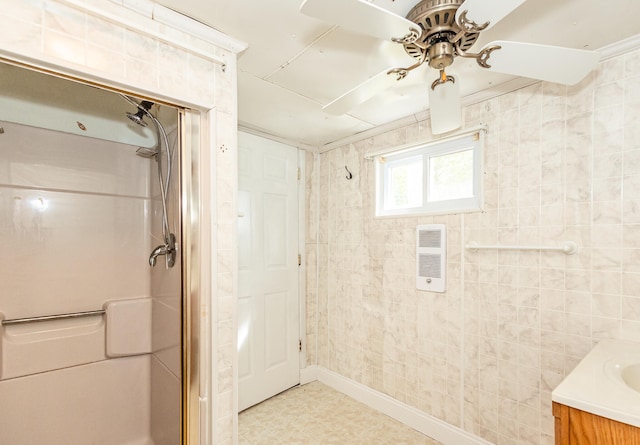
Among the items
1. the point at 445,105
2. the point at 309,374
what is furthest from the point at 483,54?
the point at 309,374

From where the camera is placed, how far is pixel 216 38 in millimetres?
1404

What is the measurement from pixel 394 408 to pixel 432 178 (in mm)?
1782

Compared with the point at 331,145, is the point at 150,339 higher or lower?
lower

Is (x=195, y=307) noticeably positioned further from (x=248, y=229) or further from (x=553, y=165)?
(x=553, y=165)

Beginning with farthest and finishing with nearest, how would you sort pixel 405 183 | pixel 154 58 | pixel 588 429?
pixel 405 183
pixel 154 58
pixel 588 429

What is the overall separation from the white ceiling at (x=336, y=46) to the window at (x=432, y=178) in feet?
1.03

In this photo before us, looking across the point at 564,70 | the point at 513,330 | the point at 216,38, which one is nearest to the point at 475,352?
the point at 513,330

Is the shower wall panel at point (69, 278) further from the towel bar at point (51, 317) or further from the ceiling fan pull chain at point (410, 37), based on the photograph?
the ceiling fan pull chain at point (410, 37)

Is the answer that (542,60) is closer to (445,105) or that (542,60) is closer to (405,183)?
(445,105)

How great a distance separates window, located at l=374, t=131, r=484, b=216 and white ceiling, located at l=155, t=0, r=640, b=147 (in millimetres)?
313

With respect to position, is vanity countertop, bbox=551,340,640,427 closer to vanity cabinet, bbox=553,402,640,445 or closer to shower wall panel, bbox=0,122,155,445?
vanity cabinet, bbox=553,402,640,445

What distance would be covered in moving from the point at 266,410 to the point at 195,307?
1552mm

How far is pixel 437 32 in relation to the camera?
1136 millimetres

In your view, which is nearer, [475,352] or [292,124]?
[475,352]
